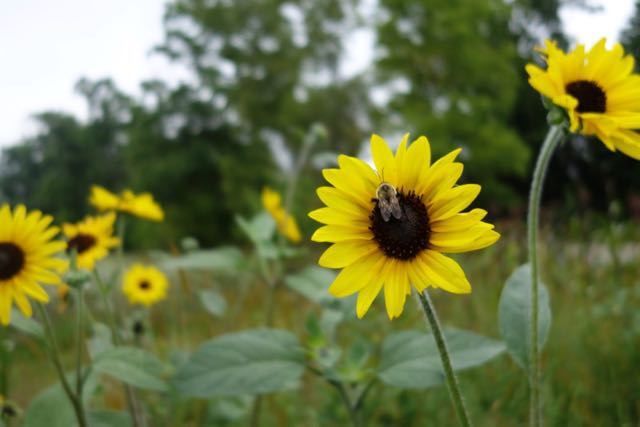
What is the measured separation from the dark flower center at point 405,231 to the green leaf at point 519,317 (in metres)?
0.39

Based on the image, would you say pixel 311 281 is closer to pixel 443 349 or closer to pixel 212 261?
pixel 212 261

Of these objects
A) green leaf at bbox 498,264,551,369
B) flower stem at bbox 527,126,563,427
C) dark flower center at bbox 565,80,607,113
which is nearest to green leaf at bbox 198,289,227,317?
green leaf at bbox 498,264,551,369

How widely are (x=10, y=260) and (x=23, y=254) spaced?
0.04 m

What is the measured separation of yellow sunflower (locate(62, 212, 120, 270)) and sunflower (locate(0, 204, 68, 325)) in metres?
0.28

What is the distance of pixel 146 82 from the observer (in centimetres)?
1866

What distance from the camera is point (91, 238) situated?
1899 millimetres

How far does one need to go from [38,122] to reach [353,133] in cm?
1582

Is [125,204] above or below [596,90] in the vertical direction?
above

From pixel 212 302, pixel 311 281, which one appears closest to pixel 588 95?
pixel 311 281

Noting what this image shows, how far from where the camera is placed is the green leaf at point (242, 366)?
136cm

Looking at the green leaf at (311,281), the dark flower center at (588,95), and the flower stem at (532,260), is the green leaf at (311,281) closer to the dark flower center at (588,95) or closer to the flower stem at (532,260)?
the flower stem at (532,260)

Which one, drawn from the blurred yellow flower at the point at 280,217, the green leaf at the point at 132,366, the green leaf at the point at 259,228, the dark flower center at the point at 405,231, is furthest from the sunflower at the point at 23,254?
the blurred yellow flower at the point at 280,217

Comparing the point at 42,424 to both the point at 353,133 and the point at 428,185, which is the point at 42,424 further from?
the point at 353,133

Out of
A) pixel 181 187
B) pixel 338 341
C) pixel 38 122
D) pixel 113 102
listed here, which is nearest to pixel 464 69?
pixel 181 187
